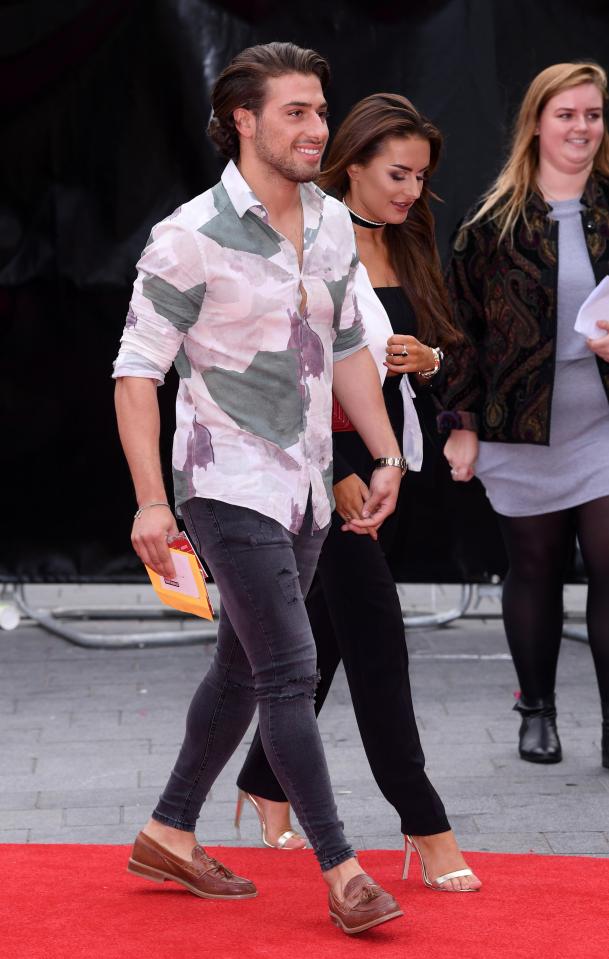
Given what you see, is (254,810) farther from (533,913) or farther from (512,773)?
(533,913)

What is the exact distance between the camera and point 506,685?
5.82 metres

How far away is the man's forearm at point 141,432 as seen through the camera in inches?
126

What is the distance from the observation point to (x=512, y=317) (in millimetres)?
4691

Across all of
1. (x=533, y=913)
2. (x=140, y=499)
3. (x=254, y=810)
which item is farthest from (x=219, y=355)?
(x=254, y=810)

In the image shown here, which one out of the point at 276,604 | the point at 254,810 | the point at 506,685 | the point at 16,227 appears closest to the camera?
the point at 276,604

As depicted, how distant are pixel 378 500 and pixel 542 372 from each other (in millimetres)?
1305

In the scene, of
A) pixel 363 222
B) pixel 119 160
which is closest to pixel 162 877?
pixel 363 222

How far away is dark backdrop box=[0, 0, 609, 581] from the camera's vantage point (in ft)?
20.0

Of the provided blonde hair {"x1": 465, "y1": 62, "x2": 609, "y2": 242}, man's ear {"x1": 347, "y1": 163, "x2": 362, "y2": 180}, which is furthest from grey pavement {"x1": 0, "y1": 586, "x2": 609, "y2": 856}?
blonde hair {"x1": 465, "y1": 62, "x2": 609, "y2": 242}

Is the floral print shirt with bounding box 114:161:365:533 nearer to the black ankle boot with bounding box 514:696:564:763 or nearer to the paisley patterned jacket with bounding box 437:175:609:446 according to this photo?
the paisley patterned jacket with bounding box 437:175:609:446

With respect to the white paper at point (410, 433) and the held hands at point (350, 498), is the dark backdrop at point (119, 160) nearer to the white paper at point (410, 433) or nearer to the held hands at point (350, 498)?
the white paper at point (410, 433)

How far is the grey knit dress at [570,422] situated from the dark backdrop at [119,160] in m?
1.44

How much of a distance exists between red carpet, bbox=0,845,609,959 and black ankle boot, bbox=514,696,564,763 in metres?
0.95

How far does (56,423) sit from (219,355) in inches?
125
